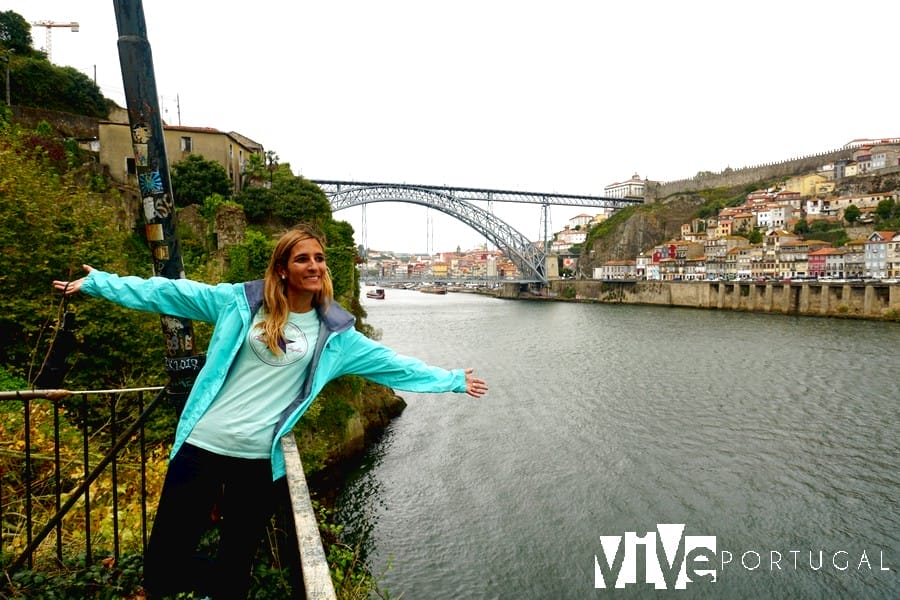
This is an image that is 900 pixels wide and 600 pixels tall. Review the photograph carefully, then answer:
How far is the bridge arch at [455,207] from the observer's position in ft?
158

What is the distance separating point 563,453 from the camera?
10.9 meters

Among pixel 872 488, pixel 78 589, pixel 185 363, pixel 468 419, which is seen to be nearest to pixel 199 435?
pixel 185 363

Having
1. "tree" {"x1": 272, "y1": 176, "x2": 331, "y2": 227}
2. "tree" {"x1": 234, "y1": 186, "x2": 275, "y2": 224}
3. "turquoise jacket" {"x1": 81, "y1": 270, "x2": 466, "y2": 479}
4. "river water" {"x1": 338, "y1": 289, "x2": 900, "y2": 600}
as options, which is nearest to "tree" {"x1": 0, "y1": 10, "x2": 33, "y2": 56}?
"tree" {"x1": 234, "y1": 186, "x2": 275, "y2": 224}

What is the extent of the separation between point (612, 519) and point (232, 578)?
7.58 meters

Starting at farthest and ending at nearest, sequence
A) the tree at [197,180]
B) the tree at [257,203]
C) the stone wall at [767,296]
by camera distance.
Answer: the stone wall at [767,296] < the tree at [257,203] < the tree at [197,180]

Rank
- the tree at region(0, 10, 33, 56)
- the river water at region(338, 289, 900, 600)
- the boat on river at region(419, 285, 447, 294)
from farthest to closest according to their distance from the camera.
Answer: the boat on river at region(419, 285, 447, 294)
the tree at region(0, 10, 33, 56)
the river water at region(338, 289, 900, 600)

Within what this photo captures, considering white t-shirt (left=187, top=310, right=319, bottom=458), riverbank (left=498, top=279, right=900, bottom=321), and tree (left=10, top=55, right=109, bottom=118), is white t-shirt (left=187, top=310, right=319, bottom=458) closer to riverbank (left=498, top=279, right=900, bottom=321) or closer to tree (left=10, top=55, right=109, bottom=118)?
tree (left=10, top=55, right=109, bottom=118)

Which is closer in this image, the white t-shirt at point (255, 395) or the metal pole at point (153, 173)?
the white t-shirt at point (255, 395)

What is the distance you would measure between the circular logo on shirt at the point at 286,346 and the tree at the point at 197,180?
15740mm

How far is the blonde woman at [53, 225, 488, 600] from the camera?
1572 mm

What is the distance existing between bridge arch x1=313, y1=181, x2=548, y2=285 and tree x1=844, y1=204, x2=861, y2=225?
86.2 feet

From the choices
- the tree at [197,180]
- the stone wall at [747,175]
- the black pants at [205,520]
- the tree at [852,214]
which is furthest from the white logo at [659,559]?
the stone wall at [747,175]

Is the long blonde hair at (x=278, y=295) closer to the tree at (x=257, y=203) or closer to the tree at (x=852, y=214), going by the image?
the tree at (x=257, y=203)

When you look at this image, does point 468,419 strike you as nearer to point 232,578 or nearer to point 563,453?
point 563,453
